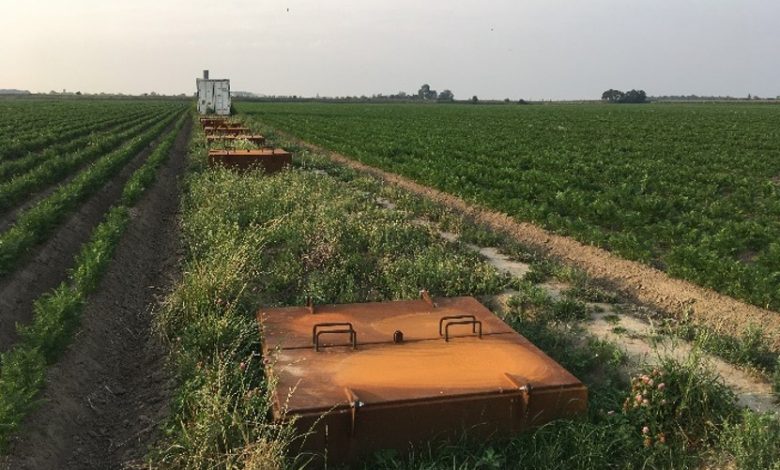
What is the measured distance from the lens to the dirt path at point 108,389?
471 centimetres

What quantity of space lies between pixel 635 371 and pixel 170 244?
854cm

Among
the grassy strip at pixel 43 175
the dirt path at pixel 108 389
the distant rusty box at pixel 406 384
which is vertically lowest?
the dirt path at pixel 108 389

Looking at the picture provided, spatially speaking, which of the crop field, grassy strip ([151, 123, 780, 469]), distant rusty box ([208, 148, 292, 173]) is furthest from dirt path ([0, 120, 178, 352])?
the crop field

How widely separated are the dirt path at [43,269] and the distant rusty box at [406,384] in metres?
3.83

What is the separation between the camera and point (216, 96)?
55312 mm

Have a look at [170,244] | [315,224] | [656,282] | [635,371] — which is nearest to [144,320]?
[315,224]

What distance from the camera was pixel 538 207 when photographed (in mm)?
12789

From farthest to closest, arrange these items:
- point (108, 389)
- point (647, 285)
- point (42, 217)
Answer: point (42, 217) < point (647, 285) < point (108, 389)

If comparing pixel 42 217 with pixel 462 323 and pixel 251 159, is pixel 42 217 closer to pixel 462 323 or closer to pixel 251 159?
pixel 251 159

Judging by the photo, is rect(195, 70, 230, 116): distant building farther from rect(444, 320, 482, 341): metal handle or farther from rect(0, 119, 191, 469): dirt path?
rect(444, 320, 482, 341): metal handle

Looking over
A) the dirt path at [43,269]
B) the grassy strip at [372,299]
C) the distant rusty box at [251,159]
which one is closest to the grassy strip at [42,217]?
the dirt path at [43,269]

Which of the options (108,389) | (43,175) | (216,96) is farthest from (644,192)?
(216,96)

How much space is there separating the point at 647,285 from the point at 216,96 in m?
51.7

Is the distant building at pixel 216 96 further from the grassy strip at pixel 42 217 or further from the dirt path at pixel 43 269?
the dirt path at pixel 43 269
